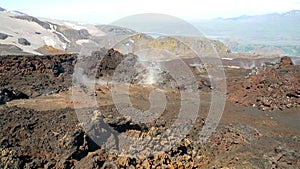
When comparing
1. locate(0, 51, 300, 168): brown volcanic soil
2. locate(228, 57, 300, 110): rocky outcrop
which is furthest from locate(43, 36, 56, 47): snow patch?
locate(0, 51, 300, 168): brown volcanic soil

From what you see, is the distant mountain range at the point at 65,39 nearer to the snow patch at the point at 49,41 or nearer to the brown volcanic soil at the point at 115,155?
the snow patch at the point at 49,41

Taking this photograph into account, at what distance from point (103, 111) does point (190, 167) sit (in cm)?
375

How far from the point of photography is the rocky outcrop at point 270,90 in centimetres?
1859

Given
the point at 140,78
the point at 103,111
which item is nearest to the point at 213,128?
the point at 103,111

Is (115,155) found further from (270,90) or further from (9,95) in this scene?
(270,90)

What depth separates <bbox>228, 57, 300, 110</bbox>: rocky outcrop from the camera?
18.6 metres

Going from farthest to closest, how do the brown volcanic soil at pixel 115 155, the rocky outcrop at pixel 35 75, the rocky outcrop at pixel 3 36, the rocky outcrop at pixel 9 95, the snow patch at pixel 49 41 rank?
1. the snow patch at pixel 49 41
2. the rocky outcrop at pixel 3 36
3. the rocky outcrop at pixel 35 75
4. the rocky outcrop at pixel 9 95
5. the brown volcanic soil at pixel 115 155

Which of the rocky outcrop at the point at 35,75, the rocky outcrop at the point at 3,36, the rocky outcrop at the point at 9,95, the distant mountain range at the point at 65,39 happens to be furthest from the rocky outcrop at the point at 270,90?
the rocky outcrop at the point at 3,36

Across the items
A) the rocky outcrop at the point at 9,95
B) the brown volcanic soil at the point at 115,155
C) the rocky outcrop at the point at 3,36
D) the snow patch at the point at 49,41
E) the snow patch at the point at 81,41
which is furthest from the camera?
the snow patch at the point at 81,41

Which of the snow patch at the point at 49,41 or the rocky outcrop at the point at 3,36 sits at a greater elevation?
the rocky outcrop at the point at 3,36

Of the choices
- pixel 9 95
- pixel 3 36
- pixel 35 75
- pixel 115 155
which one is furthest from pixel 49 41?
pixel 115 155

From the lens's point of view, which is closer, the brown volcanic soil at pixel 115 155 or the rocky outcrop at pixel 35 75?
the brown volcanic soil at pixel 115 155

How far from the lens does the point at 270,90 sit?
64.3 feet

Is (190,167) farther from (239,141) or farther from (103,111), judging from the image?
(103,111)
